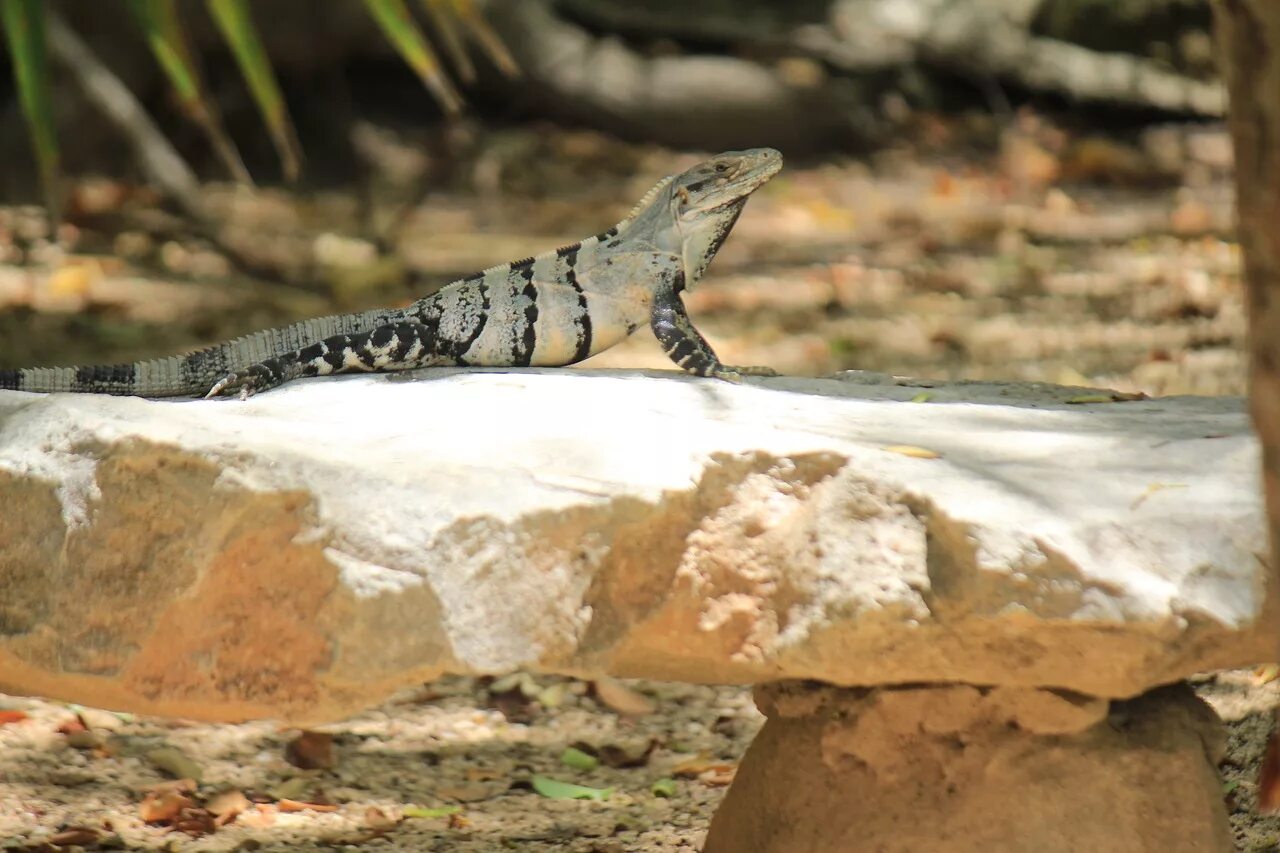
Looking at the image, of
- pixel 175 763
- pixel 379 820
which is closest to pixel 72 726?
pixel 175 763

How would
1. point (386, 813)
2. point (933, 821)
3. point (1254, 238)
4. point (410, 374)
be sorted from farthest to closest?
point (386, 813) < point (410, 374) < point (933, 821) < point (1254, 238)

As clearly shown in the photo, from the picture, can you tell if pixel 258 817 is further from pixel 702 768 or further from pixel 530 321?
pixel 530 321

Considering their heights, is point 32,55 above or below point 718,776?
above

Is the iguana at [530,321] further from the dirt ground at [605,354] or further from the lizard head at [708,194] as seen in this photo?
the dirt ground at [605,354]

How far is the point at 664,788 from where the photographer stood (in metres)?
4.38

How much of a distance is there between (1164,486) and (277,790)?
8.95ft

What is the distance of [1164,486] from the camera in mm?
2812

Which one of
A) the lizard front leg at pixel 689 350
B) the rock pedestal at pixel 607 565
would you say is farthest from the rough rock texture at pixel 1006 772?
the lizard front leg at pixel 689 350

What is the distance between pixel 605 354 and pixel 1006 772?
200 inches

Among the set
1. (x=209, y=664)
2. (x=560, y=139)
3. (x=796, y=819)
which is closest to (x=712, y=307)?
(x=560, y=139)

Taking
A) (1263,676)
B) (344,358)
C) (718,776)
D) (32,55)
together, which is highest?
(32,55)

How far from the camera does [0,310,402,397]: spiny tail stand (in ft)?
13.1

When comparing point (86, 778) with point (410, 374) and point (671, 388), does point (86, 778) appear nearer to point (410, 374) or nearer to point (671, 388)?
point (410, 374)

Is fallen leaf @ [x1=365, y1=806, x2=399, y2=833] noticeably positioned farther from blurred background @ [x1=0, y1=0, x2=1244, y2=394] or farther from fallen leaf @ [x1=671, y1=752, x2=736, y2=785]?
blurred background @ [x1=0, y1=0, x2=1244, y2=394]
